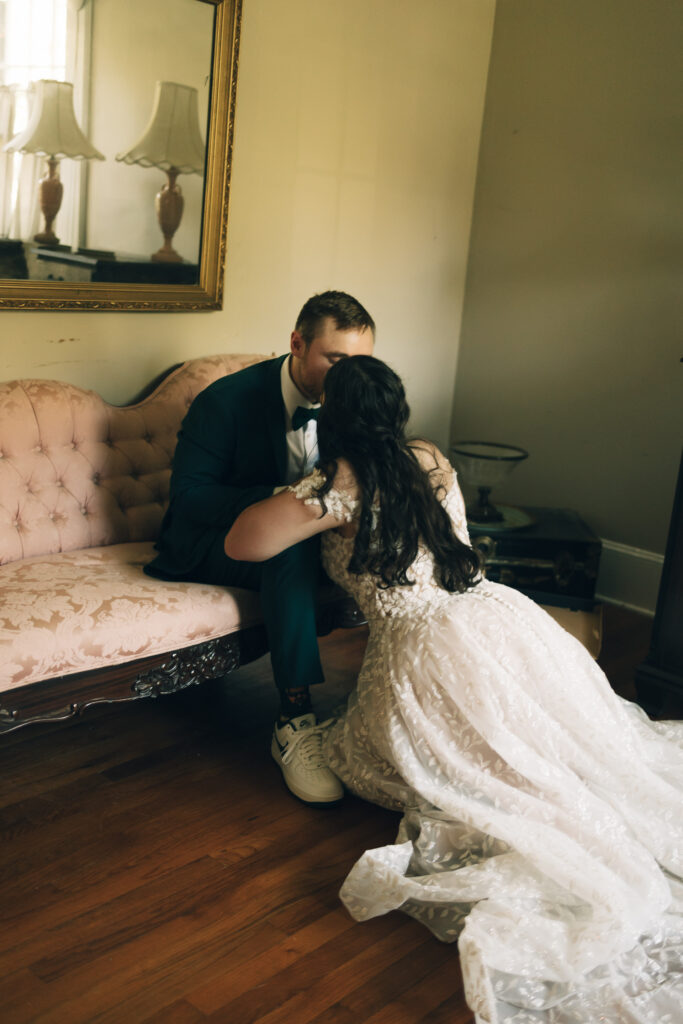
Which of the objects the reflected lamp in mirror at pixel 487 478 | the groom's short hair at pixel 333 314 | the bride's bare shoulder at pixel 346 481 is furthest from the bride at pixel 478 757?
the reflected lamp in mirror at pixel 487 478

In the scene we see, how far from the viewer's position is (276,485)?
8.64 feet

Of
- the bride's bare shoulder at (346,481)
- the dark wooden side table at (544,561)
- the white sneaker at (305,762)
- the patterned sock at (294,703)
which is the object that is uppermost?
the bride's bare shoulder at (346,481)

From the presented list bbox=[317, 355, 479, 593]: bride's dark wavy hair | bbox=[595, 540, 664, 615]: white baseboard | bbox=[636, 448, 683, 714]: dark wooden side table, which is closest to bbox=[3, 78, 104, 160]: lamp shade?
bbox=[317, 355, 479, 593]: bride's dark wavy hair

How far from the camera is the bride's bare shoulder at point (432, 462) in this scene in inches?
81.7

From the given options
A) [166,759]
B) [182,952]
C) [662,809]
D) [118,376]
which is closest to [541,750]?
[662,809]

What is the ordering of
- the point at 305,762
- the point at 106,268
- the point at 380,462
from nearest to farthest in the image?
the point at 380,462 → the point at 305,762 → the point at 106,268

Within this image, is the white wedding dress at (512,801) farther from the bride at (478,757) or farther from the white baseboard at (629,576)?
the white baseboard at (629,576)

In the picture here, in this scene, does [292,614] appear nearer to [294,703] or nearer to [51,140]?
[294,703]

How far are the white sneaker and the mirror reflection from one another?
4.81 feet

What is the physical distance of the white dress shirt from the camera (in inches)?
100

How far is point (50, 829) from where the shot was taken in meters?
2.04

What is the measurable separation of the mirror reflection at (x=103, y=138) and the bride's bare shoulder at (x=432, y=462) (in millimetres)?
1286

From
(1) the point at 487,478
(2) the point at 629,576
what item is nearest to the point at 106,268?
(1) the point at 487,478

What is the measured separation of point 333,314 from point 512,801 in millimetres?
1244
